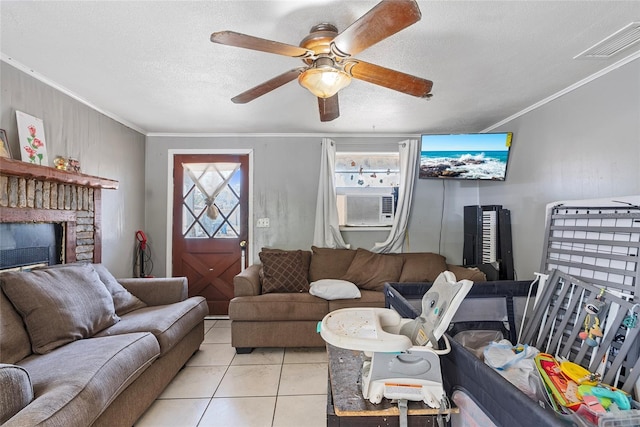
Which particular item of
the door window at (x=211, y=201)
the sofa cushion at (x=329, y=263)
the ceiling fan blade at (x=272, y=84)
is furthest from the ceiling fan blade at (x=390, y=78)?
the door window at (x=211, y=201)

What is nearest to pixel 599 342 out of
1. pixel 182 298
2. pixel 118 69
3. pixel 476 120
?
pixel 476 120

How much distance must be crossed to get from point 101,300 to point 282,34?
2.19 meters

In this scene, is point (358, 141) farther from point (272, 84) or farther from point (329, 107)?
point (272, 84)

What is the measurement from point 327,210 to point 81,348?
106 inches

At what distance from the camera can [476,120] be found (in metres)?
3.43

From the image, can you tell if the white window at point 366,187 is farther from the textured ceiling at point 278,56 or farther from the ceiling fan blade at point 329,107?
the ceiling fan blade at point 329,107

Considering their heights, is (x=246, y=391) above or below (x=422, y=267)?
below

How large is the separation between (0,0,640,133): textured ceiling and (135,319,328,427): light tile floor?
238cm

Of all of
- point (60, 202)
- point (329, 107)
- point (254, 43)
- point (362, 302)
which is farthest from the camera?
point (362, 302)

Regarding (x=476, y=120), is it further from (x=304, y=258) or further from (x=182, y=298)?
(x=182, y=298)

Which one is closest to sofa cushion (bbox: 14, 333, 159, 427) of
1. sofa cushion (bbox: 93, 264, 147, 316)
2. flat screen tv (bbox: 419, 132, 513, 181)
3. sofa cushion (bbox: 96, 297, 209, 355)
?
sofa cushion (bbox: 96, 297, 209, 355)

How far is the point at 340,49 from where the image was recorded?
149cm

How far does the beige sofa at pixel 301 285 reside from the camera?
293 cm

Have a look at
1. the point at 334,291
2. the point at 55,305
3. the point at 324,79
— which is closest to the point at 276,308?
the point at 334,291
